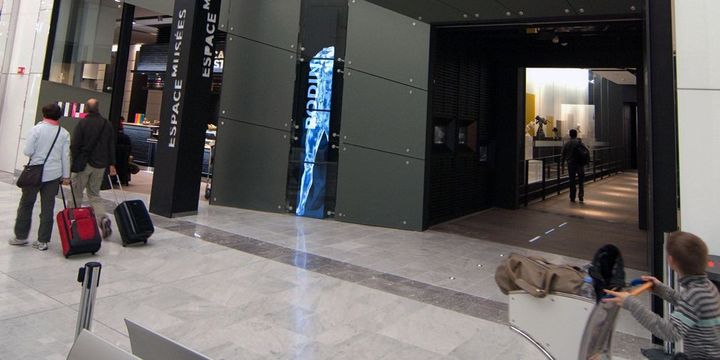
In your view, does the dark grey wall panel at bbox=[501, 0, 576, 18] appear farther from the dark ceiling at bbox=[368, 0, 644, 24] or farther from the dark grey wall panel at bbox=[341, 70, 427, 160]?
the dark grey wall panel at bbox=[341, 70, 427, 160]

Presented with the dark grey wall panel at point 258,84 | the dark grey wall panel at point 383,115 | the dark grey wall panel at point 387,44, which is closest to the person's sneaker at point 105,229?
the dark grey wall panel at point 258,84

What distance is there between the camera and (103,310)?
342cm

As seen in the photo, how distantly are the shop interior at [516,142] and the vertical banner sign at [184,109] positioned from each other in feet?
12.6

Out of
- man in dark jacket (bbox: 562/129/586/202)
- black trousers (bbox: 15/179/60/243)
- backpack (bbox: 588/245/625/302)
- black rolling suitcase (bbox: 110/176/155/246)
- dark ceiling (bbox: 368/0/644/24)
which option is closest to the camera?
backpack (bbox: 588/245/625/302)

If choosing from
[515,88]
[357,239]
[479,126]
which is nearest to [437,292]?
[357,239]

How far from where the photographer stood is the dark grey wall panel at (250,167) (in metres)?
8.27

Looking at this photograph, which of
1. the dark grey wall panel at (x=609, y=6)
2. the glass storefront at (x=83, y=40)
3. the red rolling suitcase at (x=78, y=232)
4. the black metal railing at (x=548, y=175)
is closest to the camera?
the red rolling suitcase at (x=78, y=232)

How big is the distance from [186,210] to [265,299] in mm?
4180

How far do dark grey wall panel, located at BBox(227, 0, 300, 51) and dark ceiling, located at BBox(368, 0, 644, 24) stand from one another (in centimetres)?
192

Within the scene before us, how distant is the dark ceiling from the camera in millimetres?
5676

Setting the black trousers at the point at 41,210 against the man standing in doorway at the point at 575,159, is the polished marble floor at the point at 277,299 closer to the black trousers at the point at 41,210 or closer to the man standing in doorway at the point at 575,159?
the black trousers at the point at 41,210

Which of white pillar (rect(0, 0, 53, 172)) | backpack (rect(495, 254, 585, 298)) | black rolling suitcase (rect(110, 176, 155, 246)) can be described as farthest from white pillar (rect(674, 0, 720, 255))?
white pillar (rect(0, 0, 53, 172))

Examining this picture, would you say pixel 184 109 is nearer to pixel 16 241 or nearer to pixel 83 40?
pixel 16 241

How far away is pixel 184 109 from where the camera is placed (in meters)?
7.20
